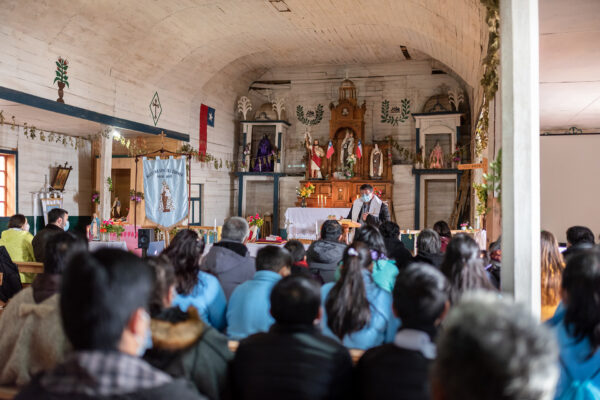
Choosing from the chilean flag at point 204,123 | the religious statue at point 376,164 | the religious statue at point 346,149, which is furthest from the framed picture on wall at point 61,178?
the religious statue at point 376,164

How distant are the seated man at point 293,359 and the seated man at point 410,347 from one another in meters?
0.11

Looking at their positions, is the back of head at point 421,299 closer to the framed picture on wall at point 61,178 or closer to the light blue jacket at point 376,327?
the light blue jacket at point 376,327

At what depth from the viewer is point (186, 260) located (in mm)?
3172

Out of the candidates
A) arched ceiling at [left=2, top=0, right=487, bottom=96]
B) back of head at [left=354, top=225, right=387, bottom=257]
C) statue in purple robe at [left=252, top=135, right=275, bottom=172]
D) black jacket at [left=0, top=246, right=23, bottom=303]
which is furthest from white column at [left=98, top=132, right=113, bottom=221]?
back of head at [left=354, top=225, right=387, bottom=257]

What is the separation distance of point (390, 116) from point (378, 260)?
10669 mm

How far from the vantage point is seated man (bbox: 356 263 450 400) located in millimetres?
1618

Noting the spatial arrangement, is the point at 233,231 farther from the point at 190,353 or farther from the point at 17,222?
the point at 17,222

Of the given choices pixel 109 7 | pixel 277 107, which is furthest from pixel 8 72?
pixel 277 107

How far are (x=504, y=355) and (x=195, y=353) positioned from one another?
1.20 m

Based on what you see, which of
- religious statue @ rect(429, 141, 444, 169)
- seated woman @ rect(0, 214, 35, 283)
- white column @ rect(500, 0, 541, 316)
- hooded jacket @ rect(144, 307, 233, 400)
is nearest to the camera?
hooded jacket @ rect(144, 307, 233, 400)

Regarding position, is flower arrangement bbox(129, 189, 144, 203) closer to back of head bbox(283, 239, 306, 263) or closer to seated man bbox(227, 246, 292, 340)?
back of head bbox(283, 239, 306, 263)

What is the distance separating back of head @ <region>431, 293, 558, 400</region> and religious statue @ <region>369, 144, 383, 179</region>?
1198 centimetres

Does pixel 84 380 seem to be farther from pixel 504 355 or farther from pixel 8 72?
pixel 8 72

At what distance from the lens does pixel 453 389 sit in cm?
92
